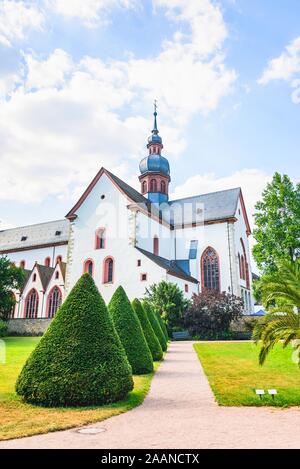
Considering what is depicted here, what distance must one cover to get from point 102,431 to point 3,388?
4.72m

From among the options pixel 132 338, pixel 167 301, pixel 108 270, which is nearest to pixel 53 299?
pixel 108 270

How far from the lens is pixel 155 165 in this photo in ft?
155

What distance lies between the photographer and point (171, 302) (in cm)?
2767

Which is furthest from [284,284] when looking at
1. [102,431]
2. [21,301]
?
[21,301]

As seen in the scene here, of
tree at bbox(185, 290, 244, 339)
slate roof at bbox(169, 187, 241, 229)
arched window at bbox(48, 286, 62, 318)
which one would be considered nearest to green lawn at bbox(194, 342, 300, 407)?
tree at bbox(185, 290, 244, 339)

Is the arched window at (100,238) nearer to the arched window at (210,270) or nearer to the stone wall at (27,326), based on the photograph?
the stone wall at (27,326)

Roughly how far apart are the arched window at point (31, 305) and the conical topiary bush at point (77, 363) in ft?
112

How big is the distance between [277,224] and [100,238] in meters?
17.5

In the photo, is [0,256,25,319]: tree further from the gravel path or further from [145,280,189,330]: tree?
the gravel path

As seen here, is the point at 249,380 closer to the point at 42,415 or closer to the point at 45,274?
the point at 42,415

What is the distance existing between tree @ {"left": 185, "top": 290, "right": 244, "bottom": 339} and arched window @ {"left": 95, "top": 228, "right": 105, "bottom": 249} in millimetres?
12108

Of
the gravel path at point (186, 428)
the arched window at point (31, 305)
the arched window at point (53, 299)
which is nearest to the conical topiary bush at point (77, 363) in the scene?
the gravel path at point (186, 428)

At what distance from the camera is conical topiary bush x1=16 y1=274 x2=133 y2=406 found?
7.13 metres
